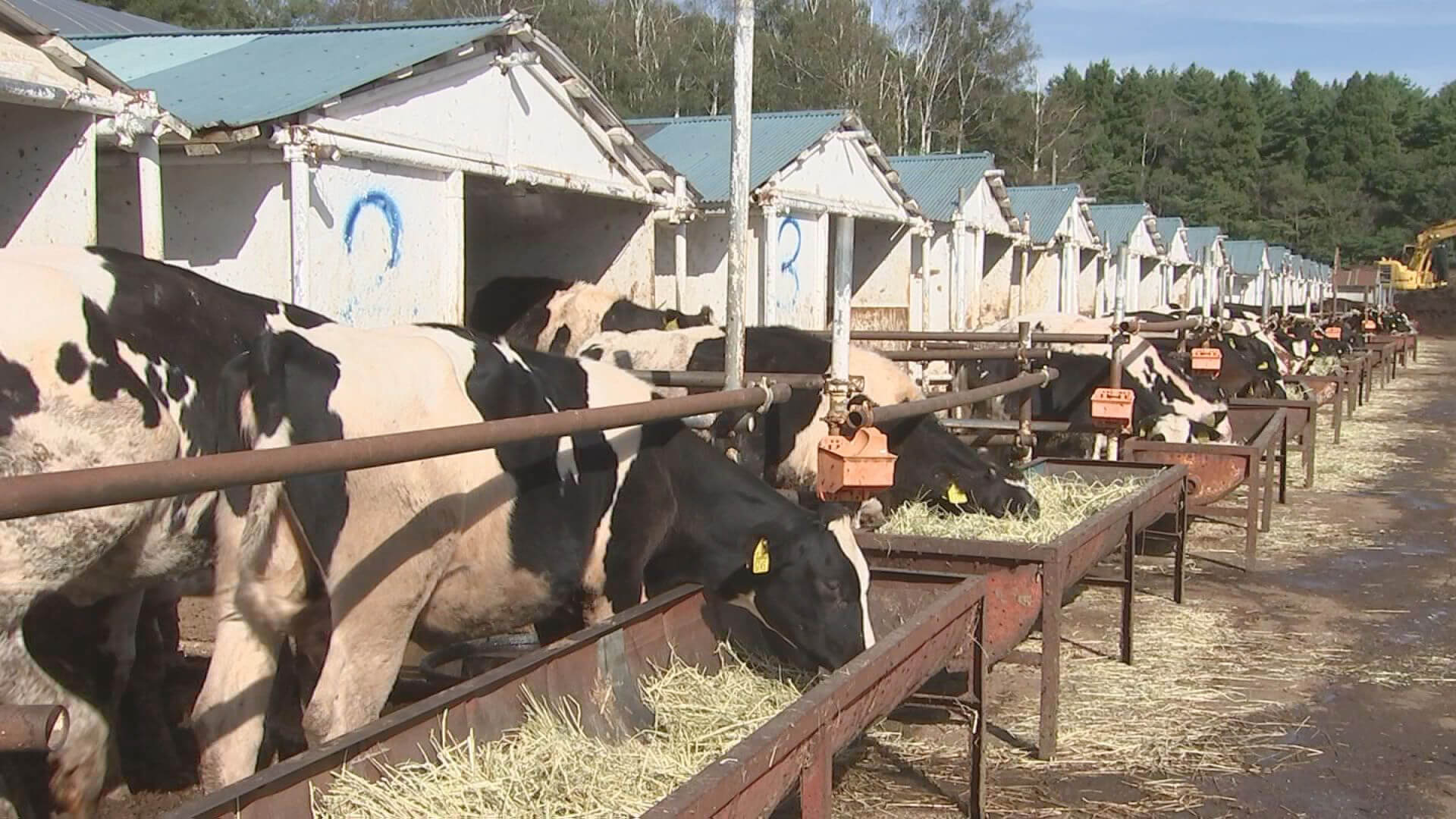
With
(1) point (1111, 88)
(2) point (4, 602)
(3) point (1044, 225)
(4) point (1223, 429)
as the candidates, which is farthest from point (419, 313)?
(1) point (1111, 88)

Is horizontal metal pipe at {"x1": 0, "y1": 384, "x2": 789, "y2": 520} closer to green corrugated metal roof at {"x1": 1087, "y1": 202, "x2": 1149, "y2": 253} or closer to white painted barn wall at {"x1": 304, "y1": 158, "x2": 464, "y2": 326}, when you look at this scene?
white painted barn wall at {"x1": 304, "y1": 158, "x2": 464, "y2": 326}

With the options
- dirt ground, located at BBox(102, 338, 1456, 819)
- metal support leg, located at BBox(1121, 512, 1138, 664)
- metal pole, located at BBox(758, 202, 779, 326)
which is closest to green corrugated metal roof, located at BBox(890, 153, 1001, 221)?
metal pole, located at BBox(758, 202, 779, 326)

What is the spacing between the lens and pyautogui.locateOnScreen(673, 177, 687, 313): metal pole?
13688mm

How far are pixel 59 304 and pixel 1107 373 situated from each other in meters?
9.47

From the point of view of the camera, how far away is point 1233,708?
263 inches

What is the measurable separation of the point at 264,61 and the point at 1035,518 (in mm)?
7298

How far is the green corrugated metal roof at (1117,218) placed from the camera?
39344 mm

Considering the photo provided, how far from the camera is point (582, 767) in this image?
3916 millimetres

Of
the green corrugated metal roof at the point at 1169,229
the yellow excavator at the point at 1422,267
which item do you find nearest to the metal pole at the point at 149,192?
the green corrugated metal roof at the point at 1169,229

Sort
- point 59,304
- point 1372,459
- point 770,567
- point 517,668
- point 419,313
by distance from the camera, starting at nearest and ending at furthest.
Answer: point 517,668, point 59,304, point 770,567, point 419,313, point 1372,459

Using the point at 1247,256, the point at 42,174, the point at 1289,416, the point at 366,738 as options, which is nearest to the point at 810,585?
the point at 366,738

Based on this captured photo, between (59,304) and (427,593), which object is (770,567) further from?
(59,304)

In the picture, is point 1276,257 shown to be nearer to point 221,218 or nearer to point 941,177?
point 941,177

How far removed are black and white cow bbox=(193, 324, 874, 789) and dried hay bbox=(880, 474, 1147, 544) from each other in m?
1.41
